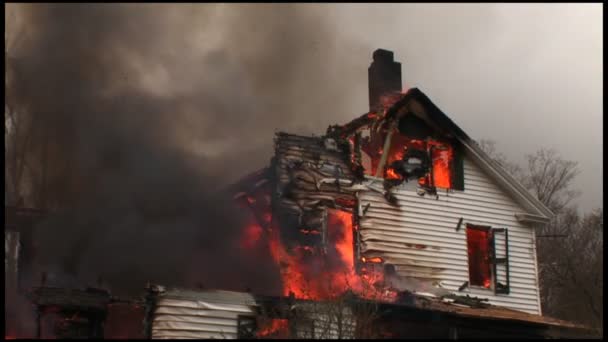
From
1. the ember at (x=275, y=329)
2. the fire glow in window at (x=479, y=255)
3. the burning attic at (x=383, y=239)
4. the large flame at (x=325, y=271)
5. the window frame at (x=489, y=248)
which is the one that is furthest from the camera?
the fire glow in window at (x=479, y=255)

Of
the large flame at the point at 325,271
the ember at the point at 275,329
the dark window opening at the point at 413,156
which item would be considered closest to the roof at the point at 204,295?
the ember at the point at 275,329

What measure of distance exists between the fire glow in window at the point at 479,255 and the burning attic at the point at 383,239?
0.10 feet

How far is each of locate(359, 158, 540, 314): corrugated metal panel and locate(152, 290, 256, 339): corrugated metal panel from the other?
5.07 m

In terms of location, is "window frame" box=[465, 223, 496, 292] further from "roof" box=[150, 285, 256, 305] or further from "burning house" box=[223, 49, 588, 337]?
"roof" box=[150, 285, 256, 305]

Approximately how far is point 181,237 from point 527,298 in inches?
378

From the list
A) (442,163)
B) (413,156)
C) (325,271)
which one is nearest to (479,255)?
(442,163)

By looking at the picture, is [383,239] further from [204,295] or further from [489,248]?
[204,295]

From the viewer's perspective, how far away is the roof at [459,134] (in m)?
21.3

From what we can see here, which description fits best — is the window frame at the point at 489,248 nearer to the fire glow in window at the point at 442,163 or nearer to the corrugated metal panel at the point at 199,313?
the fire glow in window at the point at 442,163

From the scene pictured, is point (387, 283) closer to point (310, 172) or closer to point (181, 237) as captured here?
point (310, 172)

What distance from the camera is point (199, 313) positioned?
613 inches

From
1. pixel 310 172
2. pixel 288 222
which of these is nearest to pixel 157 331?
pixel 288 222

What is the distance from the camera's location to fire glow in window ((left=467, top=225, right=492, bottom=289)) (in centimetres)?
2207

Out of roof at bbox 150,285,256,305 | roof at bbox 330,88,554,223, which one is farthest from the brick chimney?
roof at bbox 150,285,256,305
